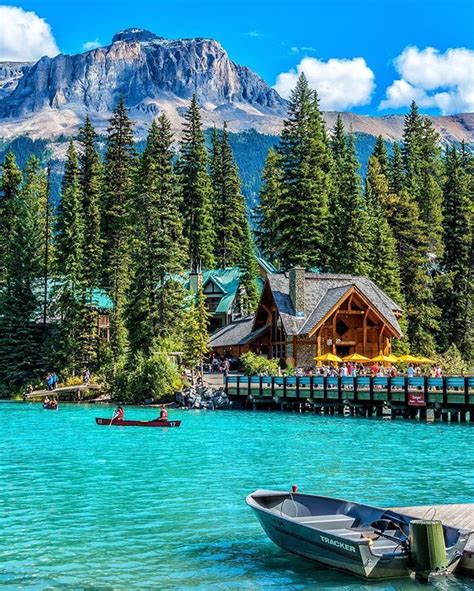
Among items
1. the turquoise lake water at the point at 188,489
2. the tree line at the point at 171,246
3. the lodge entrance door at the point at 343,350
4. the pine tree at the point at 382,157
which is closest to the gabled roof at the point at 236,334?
the tree line at the point at 171,246

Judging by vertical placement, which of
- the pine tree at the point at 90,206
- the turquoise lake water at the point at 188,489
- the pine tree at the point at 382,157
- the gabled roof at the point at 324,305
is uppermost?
the pine tree at the point at 382,157

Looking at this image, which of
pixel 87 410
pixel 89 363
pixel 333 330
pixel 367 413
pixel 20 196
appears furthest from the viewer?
pixel 20 196

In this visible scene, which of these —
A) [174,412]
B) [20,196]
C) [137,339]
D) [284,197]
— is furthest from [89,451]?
[20,196]

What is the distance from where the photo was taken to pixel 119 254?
68.4 meters

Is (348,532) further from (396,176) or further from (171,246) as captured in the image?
(396,176)

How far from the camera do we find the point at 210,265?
84750mm

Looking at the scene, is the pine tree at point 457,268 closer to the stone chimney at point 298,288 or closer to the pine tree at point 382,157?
the pine tree at point 382,157

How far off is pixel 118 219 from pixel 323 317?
27456 millimetres

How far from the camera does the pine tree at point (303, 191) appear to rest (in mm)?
69625

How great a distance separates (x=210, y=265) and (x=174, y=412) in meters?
37.6

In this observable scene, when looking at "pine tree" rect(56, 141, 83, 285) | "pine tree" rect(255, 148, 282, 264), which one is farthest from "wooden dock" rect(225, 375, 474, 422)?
"pine tree" rect(255, 148, 282, 264)

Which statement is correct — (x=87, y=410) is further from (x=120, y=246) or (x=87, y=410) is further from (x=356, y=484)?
(x=356, y=484)

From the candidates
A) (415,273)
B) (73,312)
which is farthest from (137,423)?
(415,273)

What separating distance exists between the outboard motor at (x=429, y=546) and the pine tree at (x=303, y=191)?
2186 inches
